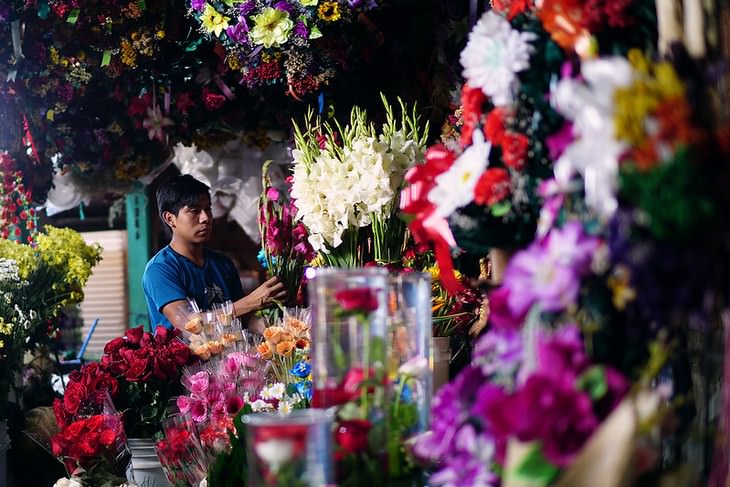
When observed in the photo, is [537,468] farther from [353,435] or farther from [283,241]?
[283,241]

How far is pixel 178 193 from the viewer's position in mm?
3328

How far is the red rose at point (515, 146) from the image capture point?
1.09 meters

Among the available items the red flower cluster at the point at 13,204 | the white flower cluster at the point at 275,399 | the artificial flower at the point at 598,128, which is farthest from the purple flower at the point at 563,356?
the red flower cluster at the point at 13,204

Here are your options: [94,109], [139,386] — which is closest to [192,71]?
[94,109]

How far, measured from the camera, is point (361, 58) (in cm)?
321

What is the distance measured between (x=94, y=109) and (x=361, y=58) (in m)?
1.40

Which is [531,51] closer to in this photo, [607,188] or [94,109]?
[607,188]

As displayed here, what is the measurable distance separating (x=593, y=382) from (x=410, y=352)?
0.40m

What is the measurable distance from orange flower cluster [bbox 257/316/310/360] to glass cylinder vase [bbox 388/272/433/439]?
0.98 metres

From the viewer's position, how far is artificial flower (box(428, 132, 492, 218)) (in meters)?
1.13

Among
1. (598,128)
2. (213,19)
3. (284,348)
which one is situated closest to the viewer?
(598,128)

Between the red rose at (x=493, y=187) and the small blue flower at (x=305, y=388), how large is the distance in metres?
0.92

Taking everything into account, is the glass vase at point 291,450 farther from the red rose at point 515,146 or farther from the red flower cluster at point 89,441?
the red flower cluster at point 89,441

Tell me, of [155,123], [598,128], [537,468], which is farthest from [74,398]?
[155,123]
